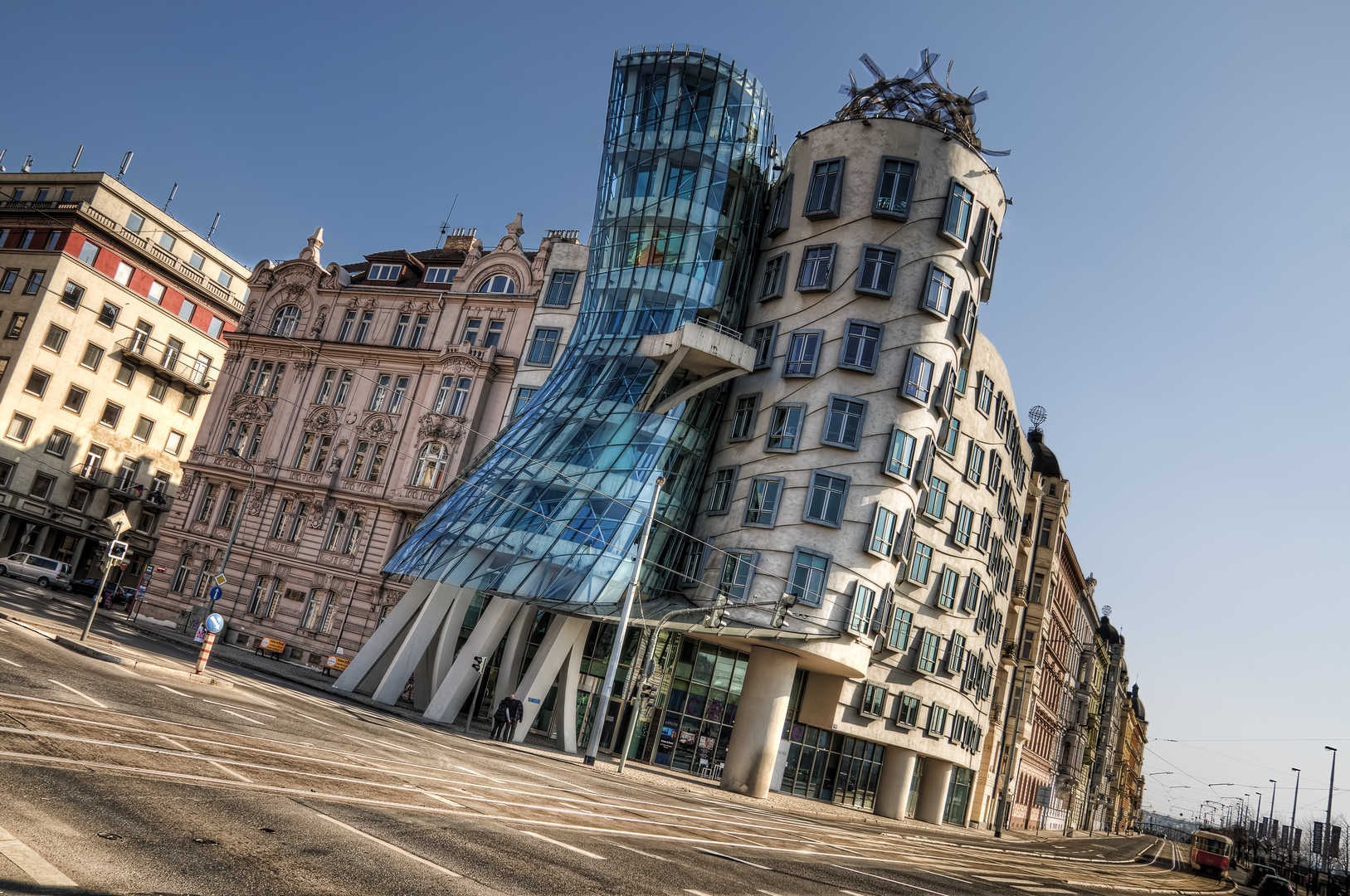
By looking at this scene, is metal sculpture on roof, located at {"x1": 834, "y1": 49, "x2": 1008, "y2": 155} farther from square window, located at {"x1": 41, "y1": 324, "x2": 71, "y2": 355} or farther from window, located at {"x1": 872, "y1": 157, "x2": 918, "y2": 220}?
square window, located at {"x1": 41, "y1": 324, "x2": 71, "y2": 355}

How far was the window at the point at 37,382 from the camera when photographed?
64831mm

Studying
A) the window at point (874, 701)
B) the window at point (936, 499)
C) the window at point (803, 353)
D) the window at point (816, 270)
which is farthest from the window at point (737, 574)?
the window at point (816, 270)

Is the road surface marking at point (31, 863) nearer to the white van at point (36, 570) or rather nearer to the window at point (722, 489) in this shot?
the window at point (722, 489)

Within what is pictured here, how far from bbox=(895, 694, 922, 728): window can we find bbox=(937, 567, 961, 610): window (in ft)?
14.8

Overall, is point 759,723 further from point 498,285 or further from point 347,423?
point 347,423

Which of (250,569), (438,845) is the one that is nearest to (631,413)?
(250,569)

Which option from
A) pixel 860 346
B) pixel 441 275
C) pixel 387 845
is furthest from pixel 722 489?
pixel 387 845

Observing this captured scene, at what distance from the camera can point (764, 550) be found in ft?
132

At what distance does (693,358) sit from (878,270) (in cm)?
841

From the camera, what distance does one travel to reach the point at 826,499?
131ft

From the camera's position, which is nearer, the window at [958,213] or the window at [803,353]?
the window at [803,353]

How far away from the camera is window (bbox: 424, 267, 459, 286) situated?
2392 inches

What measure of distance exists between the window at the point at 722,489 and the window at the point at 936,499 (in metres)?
9.16

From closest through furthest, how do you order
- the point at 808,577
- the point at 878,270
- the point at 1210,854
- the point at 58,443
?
the point at 808,577 → the point at 878,270 → the point at 1210,854 → the point at 58,443
